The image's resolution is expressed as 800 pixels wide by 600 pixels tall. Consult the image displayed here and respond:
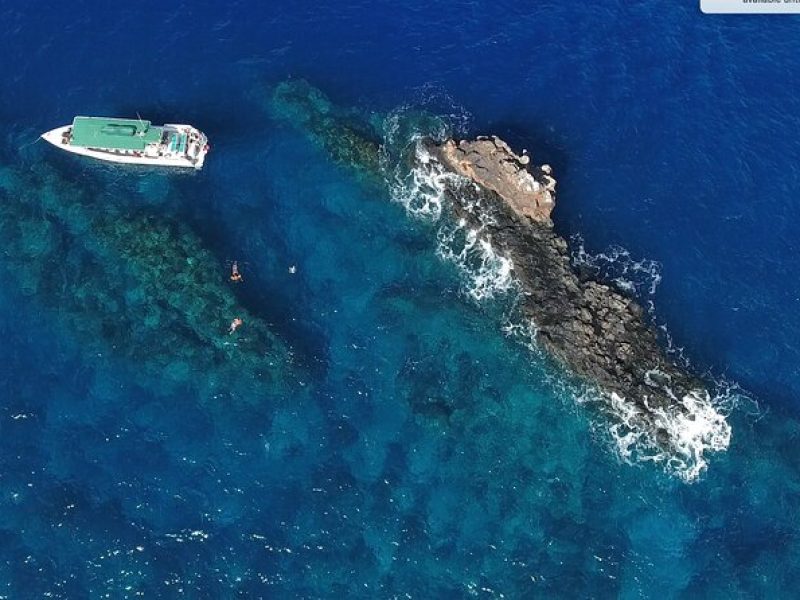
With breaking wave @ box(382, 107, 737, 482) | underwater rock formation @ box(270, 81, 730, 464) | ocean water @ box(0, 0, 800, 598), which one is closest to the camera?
ocean water @ box(0, 0, 800, 598)

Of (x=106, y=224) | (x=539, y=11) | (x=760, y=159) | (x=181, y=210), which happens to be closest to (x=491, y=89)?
(x=539, y=11)

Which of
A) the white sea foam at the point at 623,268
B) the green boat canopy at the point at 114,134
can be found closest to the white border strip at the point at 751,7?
the white sea foam at the point at 623,268

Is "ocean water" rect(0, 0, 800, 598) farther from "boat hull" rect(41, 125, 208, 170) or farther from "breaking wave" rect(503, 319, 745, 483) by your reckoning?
"boat hull" rect(41, 125, 208, 170)

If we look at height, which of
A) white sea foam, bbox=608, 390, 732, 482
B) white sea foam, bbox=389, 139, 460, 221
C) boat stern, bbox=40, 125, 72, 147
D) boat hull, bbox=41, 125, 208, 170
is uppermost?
boat stern, bbox=40, 125, 72, 147

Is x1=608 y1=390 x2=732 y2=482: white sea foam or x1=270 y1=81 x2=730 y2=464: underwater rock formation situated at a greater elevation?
x1=270 y1=81 x2=730 y2=464: underwater rock formation

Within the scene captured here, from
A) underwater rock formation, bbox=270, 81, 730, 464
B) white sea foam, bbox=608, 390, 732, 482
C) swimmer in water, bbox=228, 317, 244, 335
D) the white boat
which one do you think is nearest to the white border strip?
underwater rock formation, bbox=270, 81, 730, 464

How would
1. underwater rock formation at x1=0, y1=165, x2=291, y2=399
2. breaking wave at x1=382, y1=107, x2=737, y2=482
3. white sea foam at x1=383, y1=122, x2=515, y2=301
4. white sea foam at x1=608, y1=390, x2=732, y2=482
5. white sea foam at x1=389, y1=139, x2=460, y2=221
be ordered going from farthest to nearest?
white sea foam at x1=389, y1=139, x2=460, y2=221
white sea foam at x1=383, y1=122, x2=515, y2=301
underwater rock formation at x1=0, y1=165, x2=291, y2=399
breaking wave at x1=382, y1=107, x2=737, y2=482
white sea foam at x1=608, y1=390, x2=732, y2=482
